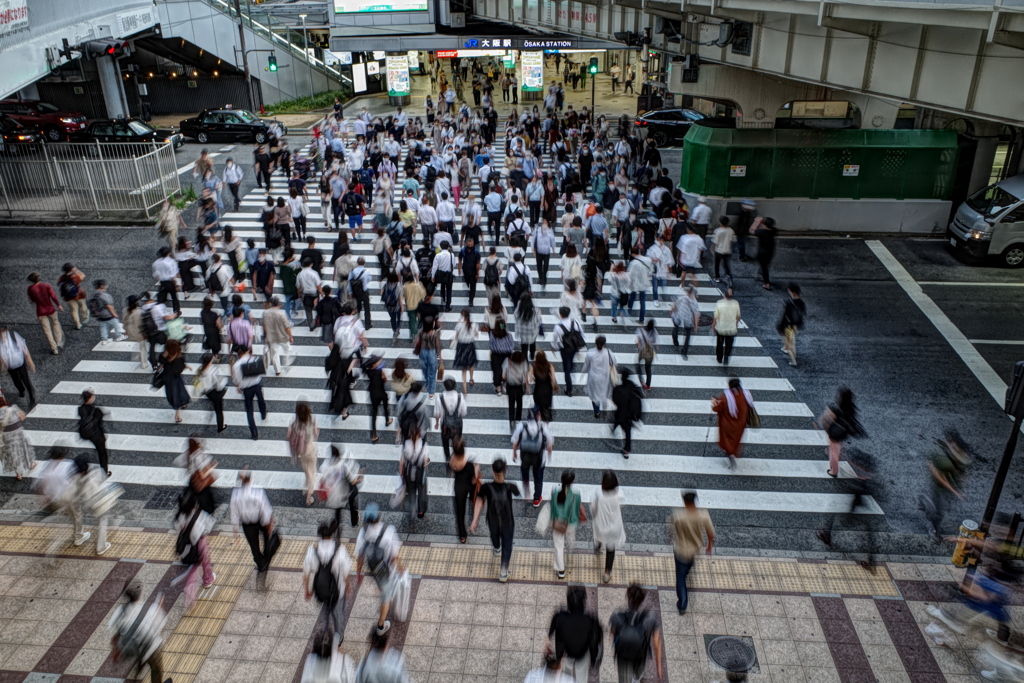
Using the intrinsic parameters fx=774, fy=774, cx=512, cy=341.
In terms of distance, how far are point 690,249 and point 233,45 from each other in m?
28.0

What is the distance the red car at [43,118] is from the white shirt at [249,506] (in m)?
27.3

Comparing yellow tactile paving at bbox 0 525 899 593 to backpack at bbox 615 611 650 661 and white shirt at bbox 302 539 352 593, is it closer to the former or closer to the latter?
A: white shirt at bbox 302 539 352 593

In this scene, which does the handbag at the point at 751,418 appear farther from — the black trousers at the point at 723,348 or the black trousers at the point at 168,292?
the black trousers at the point at 168,292

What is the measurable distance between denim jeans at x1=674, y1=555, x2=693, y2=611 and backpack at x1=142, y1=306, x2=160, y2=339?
935 cm

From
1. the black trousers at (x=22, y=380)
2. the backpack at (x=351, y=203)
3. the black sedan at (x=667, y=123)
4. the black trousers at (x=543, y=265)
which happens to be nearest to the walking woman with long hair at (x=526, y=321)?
the black trousers at (x=543, y=265)

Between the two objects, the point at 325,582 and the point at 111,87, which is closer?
the point at 325,582

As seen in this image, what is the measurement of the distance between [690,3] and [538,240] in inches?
260

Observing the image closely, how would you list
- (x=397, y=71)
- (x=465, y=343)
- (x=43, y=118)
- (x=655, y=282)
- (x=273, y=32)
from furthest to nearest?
(x=273, y=32) → (x=397, y=71) → (x=43, y=118) → (x=655, y=282) → (x=465, y=343)

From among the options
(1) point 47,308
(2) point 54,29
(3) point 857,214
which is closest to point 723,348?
(3) point 857,214

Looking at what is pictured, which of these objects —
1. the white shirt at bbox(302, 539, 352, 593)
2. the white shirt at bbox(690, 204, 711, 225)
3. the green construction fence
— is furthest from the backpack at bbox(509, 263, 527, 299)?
the green construction fence

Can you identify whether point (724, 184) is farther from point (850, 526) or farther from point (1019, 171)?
point (850, 526)

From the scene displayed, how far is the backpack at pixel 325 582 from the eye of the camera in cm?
765

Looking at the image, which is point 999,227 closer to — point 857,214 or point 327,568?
point 857,214

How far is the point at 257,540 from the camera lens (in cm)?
873
